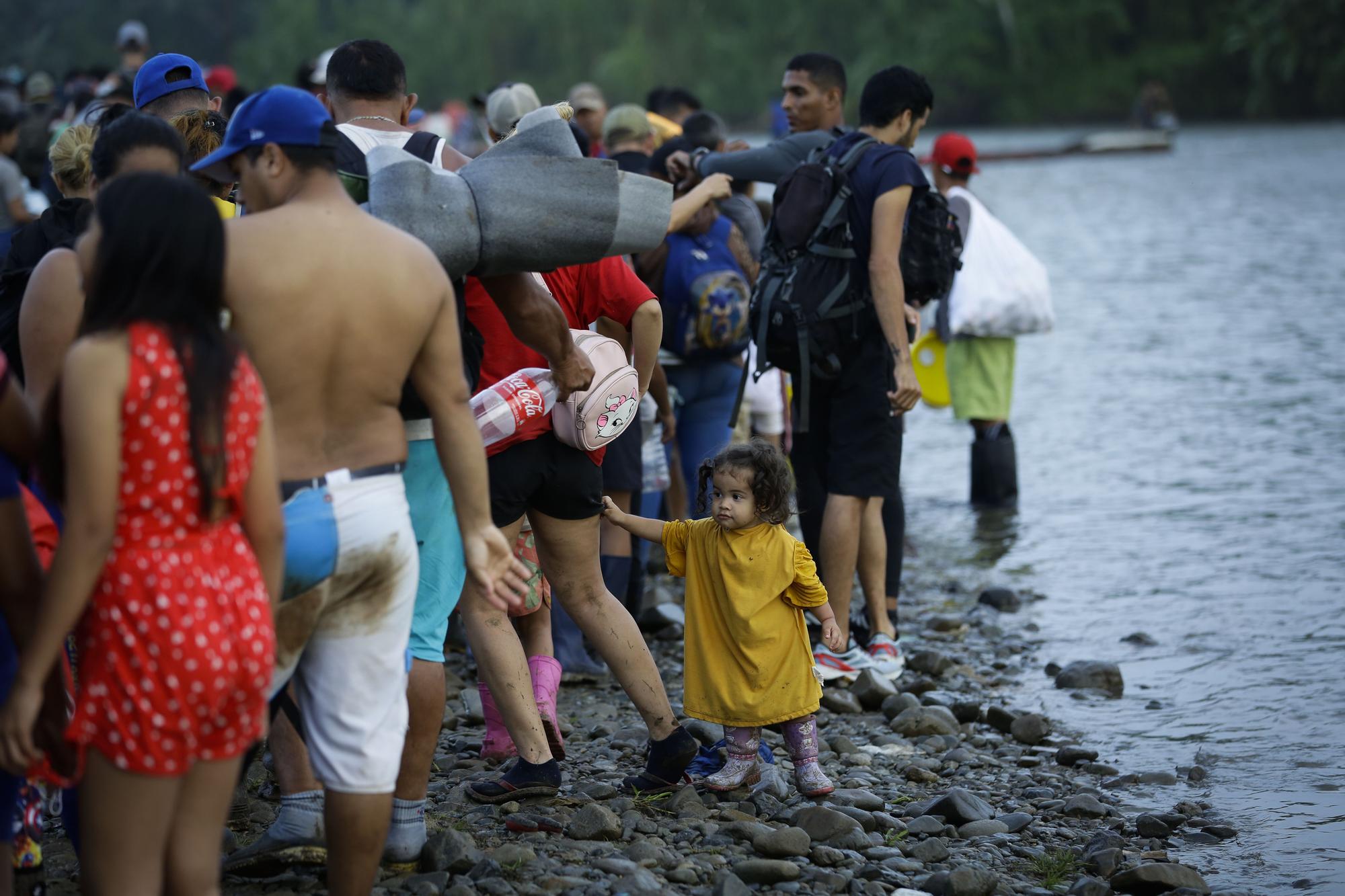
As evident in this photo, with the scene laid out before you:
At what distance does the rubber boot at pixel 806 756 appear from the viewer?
492 centimetres

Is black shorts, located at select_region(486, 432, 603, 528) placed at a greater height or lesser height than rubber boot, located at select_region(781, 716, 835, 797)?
greater

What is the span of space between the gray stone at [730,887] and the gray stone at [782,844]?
296 mm

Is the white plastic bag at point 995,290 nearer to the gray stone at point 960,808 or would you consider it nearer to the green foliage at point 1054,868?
the gray stone at point 960,808

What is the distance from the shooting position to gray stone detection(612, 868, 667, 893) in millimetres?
4023

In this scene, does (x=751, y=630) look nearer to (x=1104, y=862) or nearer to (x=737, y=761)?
(x=737, y=761)

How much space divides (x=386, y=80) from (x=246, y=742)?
7.52 feet

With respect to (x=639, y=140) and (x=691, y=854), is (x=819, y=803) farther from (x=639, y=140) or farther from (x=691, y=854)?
(x=639, y=140)

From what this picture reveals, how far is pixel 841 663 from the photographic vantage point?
21.2 feet

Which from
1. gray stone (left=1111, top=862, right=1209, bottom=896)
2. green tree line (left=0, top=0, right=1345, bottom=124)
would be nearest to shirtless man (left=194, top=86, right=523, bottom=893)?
gray stone (left=1111, top=862, right=1209, bottom=896)

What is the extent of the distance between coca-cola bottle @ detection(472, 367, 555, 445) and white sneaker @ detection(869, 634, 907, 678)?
2.53 meters

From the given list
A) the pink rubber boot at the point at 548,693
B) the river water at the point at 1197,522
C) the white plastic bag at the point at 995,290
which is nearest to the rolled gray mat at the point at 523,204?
the pink rubber boot at the point at 548,693

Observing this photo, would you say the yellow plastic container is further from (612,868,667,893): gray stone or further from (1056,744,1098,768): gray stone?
(612,868,667,893): gray stone

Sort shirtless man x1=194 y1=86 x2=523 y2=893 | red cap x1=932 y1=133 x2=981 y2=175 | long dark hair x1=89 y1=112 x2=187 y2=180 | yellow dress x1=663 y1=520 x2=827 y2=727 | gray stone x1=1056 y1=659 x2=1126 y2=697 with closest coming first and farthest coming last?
shirtless man x1=194 y1=86 x2=523 y2=893 < long dark hair x1=89 y1=112 x2=187 y2=180 < yellow dress x1=663 y1=520 x2=827 y2=727 < gray stone x1=1056 y1=659 x2=1126 y2=697 < red cap x1=932 y1=133 x2=981 y2=175

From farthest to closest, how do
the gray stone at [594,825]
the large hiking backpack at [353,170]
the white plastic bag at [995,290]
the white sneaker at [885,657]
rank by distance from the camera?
the white plastic bag at [995,290]
the white sneaker at [885,657]
the gray stone at [594,825]
the large hiking backpack at [353,170]
